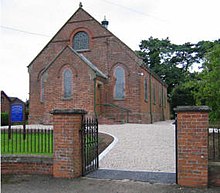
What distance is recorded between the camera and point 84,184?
6.68m

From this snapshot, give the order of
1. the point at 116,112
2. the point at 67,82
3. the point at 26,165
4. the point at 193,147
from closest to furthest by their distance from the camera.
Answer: the point at 193,147 → the point at 26,165 → the point at 67,82 → the point at 116,112

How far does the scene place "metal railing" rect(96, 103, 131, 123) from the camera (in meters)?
25.8

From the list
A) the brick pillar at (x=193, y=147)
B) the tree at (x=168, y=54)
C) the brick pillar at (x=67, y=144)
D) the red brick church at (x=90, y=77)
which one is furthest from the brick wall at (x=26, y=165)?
the tree at (x=168, y=54)

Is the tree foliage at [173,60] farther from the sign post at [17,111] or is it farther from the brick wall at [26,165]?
the brick wall at [26,165]

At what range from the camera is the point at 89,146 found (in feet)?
26.2

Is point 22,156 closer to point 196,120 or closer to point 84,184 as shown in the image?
point 84,184

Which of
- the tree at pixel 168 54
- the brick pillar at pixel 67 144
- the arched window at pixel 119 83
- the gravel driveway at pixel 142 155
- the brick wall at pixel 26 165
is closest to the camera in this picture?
the brick pillar at pixel 67 144

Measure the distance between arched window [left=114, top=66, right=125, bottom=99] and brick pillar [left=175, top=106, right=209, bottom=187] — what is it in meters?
19.8

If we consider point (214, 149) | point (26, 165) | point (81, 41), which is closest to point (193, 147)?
point (214, 149)

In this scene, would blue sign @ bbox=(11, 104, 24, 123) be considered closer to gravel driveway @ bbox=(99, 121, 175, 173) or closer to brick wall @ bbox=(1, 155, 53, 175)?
gravel driveway @ bbox=(99, 121, 175, 173)

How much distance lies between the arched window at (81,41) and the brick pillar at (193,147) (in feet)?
74.0

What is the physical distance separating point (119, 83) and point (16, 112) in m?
13.7

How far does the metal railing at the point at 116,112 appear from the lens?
2578cm

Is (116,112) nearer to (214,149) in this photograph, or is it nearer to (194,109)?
(214,149)
